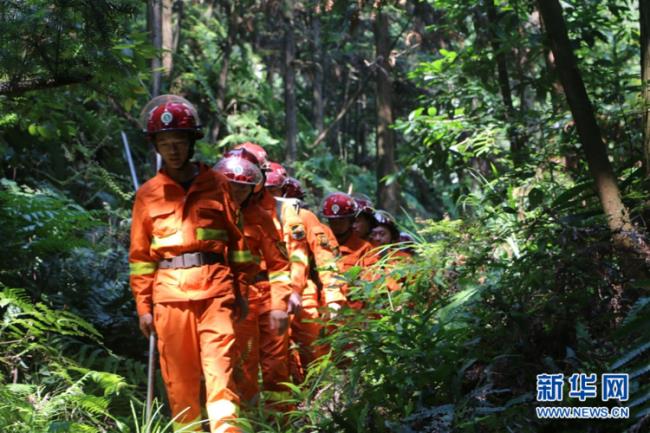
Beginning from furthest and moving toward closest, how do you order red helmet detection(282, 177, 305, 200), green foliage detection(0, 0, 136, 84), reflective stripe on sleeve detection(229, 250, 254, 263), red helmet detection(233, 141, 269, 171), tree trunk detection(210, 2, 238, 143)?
tree trunk detection(210, 2, 238, 143), red helmet detection(282, 177, 305, 200), red helmet detection(233, 141, 269, 171), reflective stripe on sleeve detection(229, 250, 254, 263), green foliage detection(0, 0, 136, 84)

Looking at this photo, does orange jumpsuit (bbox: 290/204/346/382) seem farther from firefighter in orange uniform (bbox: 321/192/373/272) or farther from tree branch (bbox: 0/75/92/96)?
tree branch (bbox: 0/75/92/96)

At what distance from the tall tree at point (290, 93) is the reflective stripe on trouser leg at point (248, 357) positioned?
44.6 feet

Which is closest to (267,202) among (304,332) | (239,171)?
(239,171)

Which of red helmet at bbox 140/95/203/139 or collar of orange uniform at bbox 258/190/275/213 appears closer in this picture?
red helmet at bbox 140/95/203/139

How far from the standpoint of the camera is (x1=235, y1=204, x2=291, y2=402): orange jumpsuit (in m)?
7.11

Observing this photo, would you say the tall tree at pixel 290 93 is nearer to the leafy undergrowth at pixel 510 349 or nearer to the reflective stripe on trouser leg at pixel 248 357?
the reflective stripe on trouser leg at pixel 248 357

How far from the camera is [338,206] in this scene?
9.72 metres

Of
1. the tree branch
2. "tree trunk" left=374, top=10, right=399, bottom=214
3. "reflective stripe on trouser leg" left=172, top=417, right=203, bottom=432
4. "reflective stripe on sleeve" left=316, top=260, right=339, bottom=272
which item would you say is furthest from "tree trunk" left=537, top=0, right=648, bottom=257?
"tree trunk" left=374, top=10, right=399, bottom=214

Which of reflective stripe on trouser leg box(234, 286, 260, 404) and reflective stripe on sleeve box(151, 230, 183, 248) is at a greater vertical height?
reflective stripe on sleeve box(151, 230, 183, 248)

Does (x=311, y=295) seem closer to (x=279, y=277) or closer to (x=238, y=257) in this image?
(x=279, y=277)

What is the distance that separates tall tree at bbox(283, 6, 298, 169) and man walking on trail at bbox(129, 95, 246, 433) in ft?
47.4

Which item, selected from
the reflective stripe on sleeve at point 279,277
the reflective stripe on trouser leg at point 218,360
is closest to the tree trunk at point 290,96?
the reflective stripe on sleeve at point 279,277

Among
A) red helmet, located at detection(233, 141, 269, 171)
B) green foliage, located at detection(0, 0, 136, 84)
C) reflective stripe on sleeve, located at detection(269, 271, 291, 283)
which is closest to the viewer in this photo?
green foliage, located at detection(0, 0, 136, 84)

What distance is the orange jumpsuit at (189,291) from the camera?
568cm
